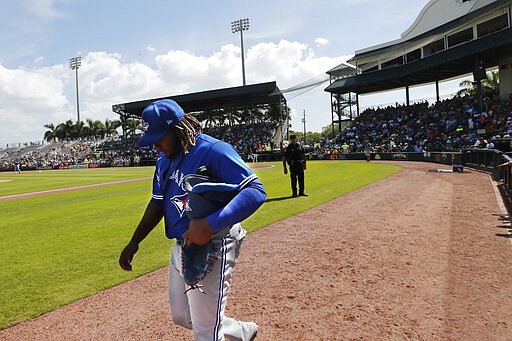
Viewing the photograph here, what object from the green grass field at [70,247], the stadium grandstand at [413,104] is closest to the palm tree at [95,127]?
the stadium grandstand at [413,104]

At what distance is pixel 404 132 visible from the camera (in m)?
38.1

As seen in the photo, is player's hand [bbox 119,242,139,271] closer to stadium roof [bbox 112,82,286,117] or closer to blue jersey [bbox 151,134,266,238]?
blue jersey [bbox 151,134,266,238]

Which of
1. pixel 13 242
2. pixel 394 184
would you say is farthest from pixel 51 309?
pixel 394 184

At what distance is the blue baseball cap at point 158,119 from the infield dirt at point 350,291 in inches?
81.2

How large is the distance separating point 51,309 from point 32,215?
300 inches

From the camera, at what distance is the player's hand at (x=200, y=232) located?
1.91 meters

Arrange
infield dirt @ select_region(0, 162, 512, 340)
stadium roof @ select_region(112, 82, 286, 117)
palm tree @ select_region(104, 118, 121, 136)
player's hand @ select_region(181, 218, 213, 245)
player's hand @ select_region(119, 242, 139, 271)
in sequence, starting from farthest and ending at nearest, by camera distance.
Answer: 1. palm tree @ select_region(104, 118, 121, 136)
2. stadium roof @ select_region(112, 82, 286, 117)
3. infield dirt @ select_region(0, 162, 512, 340)
4. player's hand @ select_region(119, 242, 139, 271)
5. player's hand @ select_region(181, 218, 213, 245)

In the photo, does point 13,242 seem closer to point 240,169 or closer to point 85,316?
point 85,316

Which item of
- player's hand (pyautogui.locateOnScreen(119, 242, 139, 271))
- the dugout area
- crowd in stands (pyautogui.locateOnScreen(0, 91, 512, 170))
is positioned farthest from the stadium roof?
player's hand (pyautogui.locateOnScreen(119, 242, 139, 271))

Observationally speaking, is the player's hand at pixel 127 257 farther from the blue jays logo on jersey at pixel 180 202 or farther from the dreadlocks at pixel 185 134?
the dreadlocks at pixel 185 134

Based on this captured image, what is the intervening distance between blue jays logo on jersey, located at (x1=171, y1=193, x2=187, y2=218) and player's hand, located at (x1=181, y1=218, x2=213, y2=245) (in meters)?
0.22

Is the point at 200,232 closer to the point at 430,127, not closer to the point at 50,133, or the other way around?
the point at 430,127

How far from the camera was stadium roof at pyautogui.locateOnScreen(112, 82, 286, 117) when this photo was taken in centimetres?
4619

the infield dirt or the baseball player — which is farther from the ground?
the baseball player
